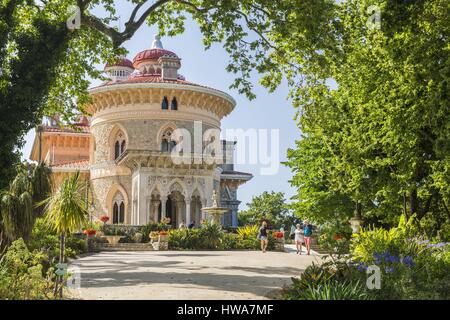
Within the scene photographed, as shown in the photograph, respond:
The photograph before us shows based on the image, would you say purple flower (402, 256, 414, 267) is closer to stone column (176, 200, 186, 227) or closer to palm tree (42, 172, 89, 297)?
palm tree (42, 172, 89, 297)

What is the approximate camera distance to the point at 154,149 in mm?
38656

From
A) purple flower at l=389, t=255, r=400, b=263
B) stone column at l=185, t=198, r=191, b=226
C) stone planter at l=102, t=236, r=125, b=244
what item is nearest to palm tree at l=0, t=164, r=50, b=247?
purple flower at l=389, t=255, r=400, b=263

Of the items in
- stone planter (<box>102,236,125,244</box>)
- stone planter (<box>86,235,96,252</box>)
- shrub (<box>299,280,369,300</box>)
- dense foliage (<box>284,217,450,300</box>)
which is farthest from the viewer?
stone planter (<box>102,236,125,244</box>)

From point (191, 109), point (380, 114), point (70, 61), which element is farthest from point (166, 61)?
point (380, 114)

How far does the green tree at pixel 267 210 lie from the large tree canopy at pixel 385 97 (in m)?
34.1

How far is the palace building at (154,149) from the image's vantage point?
36.6 m

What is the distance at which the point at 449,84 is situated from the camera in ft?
53.1

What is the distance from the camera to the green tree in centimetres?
5656

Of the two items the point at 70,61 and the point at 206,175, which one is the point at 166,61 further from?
the point at 70,61

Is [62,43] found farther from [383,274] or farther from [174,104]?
[174,104]

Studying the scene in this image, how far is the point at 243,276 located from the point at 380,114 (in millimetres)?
8256

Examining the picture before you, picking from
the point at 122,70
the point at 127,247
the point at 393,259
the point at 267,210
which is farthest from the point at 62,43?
the point at 267,210

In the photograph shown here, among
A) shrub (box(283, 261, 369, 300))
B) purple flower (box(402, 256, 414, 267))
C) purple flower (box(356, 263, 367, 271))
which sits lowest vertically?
shrub (box(283, 261, 369, 300))
